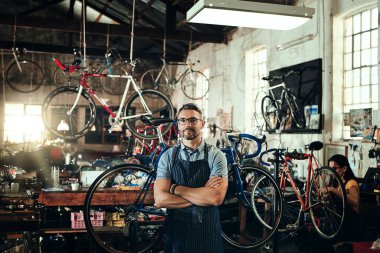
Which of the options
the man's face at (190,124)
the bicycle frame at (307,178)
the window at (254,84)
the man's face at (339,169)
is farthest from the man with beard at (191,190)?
the window at (254,84)

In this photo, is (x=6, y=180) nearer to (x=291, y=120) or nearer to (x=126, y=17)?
(x=291, y=120)

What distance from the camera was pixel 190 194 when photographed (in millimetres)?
3434

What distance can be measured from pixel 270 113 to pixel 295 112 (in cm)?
84

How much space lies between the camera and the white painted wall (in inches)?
316

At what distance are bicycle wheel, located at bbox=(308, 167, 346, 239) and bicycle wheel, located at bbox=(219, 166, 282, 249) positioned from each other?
62 cm

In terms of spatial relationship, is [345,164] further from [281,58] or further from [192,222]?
[281,58]

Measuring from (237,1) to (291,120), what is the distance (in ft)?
13.2

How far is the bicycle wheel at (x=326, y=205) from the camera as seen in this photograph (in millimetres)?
6145

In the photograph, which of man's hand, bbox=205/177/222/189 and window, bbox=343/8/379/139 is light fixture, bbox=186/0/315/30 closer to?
window, bbox=343/8/379/139

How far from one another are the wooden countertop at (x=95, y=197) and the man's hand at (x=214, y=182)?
6.94 feet

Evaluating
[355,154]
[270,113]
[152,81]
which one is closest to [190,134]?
[355,154]

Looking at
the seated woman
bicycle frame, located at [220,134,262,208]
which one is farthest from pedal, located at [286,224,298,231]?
bicycle frame, located at [220,134,262,208]

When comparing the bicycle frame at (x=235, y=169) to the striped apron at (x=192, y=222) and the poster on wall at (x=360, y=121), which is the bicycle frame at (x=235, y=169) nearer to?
the striped apron at (x=192, y=222)

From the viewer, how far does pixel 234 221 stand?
6.85 meters
